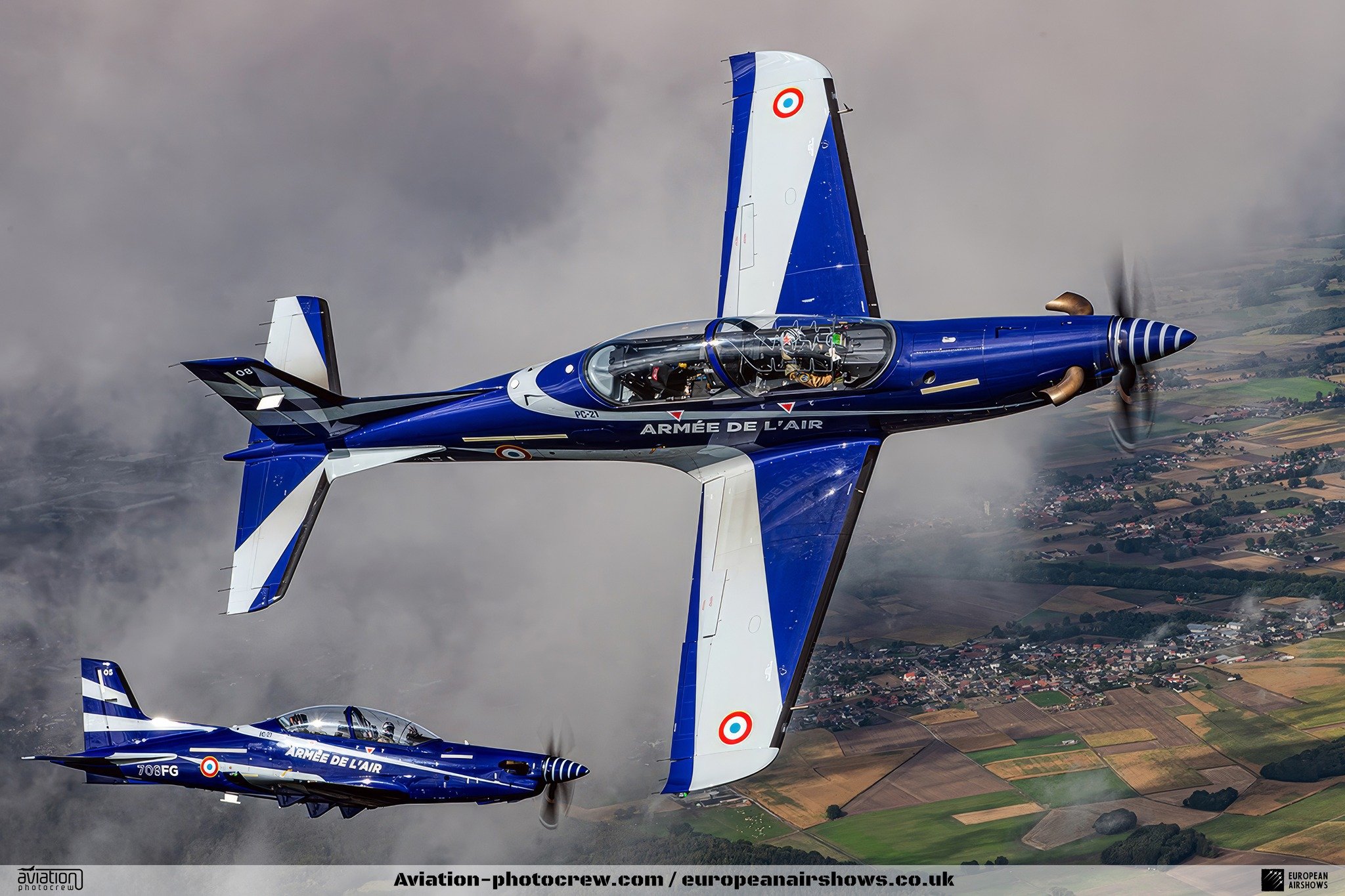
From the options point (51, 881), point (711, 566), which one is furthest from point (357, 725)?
point (51, 881)

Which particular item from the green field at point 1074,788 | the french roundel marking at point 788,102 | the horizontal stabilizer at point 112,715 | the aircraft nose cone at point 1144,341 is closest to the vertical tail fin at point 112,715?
the horizontal stabilizer at point 112,715

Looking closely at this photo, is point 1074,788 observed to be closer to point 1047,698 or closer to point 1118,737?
point 1118,737

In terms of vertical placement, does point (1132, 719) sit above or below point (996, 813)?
above

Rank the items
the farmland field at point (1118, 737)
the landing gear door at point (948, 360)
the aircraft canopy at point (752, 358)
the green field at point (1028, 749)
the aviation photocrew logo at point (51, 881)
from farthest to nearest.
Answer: the farmland field at point (1118, 737)
the green field at point (1028, 749)
the aviation photocrew logo at point (51, 881)
the aircraft canopy at point (752, 358)
the landing gear door at point (948, 360)

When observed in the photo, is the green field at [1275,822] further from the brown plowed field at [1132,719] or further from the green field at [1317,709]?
the brown plowed field at [1132,719]

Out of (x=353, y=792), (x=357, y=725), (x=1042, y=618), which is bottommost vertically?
(x=1042, y=618)

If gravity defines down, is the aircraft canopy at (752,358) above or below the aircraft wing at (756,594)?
above
